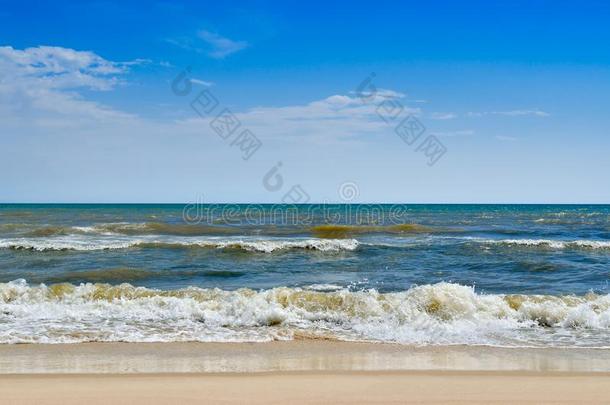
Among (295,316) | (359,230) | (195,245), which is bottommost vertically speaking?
(295,316)

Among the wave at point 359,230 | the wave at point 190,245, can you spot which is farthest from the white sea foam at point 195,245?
the wave at point 359,230

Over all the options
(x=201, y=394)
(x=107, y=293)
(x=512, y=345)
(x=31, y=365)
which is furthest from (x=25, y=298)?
(x=512, y=345)

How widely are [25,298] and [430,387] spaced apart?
8.90 metres

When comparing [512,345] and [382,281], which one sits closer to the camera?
[512,345]

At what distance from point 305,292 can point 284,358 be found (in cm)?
399

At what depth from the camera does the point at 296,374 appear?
235 inches

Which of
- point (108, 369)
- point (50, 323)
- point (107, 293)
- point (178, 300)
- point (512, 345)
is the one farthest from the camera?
point (107, 293)

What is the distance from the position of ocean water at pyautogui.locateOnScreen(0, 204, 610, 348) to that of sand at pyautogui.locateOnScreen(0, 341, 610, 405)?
642mm

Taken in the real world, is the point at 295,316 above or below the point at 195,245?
below

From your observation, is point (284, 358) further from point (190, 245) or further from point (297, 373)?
point (190, 245)

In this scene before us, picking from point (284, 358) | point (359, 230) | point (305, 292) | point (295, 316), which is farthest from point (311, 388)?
point (359, 230)

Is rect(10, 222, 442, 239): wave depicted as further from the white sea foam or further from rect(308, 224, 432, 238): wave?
the white sea foam

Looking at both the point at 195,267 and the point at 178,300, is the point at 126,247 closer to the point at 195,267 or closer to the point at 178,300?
the point at 195,267

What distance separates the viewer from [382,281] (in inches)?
557
